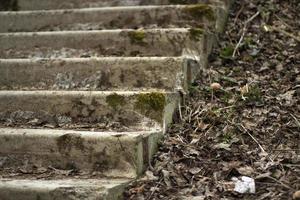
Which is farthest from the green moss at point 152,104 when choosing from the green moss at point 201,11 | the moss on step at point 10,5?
the moss on step at point 10,5

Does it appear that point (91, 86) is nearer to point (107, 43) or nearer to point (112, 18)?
point (107, 43)

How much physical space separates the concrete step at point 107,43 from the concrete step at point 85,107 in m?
0.51

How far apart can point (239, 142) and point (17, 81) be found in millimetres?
1599

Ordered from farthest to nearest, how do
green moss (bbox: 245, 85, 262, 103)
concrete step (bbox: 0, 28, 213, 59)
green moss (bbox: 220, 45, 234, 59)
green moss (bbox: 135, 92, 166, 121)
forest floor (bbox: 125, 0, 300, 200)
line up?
green moss (bbox: 220, 45, 234, 59) → concrete step (bbox: 0, 28, 213, 59) → green moss (bbox: 245, 85, 262, 103) → green moss (bbox: 135, 92, 166, 121) → forest floor (bbox: 125, 0, 300, 200)

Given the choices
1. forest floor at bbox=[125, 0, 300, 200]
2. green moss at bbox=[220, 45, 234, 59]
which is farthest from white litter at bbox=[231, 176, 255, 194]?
green moss at bbox=[220, 45, 234, 59]

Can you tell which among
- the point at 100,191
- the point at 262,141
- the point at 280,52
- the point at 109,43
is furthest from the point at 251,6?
the point at 100,191

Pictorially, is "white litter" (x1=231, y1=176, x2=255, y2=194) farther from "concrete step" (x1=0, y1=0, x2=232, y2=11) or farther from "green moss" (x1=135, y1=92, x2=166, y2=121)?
"concrete step" (x1=0, y1=0, x2=232, y2=11)

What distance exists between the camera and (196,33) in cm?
321

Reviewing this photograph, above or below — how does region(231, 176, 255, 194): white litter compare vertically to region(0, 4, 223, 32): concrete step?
below

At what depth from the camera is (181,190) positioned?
91.9 inches

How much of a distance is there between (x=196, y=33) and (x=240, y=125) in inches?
33.0

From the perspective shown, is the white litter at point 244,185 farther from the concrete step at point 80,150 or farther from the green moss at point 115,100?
the green moss at point 115,100

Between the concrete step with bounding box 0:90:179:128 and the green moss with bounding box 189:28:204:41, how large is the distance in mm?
566

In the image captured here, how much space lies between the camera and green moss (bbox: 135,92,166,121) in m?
2.67
